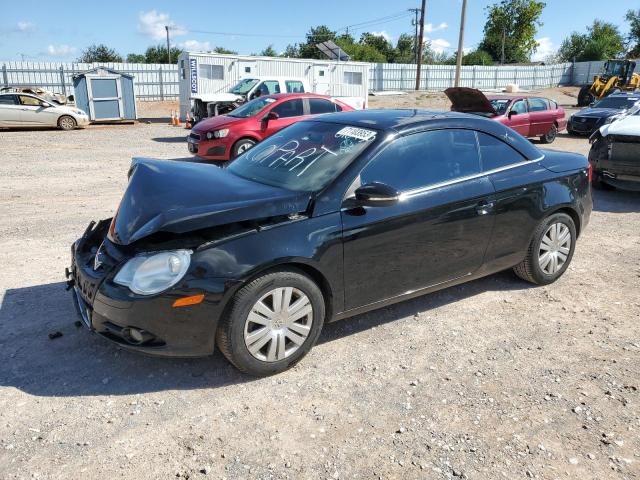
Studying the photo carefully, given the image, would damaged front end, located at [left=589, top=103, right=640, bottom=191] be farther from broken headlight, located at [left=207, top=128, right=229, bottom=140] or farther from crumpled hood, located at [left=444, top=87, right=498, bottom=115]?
broken headlight, located at [left=207, top=128, right=229, bottom=140]

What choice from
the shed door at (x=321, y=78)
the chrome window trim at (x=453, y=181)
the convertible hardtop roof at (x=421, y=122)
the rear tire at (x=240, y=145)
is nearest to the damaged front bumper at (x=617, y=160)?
the convertible hardtop roof at (x=421, y=122)

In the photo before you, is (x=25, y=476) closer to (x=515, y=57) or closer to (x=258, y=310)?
(x=258, y=310)

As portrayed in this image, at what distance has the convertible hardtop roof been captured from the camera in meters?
4.00

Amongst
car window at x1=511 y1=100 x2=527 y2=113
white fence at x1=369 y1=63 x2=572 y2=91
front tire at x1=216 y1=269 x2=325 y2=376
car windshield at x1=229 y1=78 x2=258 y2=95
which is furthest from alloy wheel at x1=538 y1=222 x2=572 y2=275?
white fence at x1=369 y1=63 x2=572 y2=91

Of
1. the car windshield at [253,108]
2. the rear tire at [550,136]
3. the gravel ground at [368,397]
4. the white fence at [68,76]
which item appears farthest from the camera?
the white fence at [68,76]

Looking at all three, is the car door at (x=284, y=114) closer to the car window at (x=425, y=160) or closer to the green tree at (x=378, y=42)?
the car window at (x=425, y=160)

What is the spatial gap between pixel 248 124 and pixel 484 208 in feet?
26.9

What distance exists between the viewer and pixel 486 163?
4.29 metres

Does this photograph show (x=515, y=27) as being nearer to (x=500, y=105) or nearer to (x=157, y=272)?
(x=500, y=105)

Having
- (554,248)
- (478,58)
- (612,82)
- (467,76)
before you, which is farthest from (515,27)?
(554,248)

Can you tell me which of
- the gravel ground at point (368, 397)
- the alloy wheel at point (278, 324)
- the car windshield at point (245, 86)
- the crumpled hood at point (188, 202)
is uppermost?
the car windshield at point (245, 86)

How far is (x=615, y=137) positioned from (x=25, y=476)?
8773 millimetres

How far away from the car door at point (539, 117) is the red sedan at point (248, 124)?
6.23m

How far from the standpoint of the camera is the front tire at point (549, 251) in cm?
462
